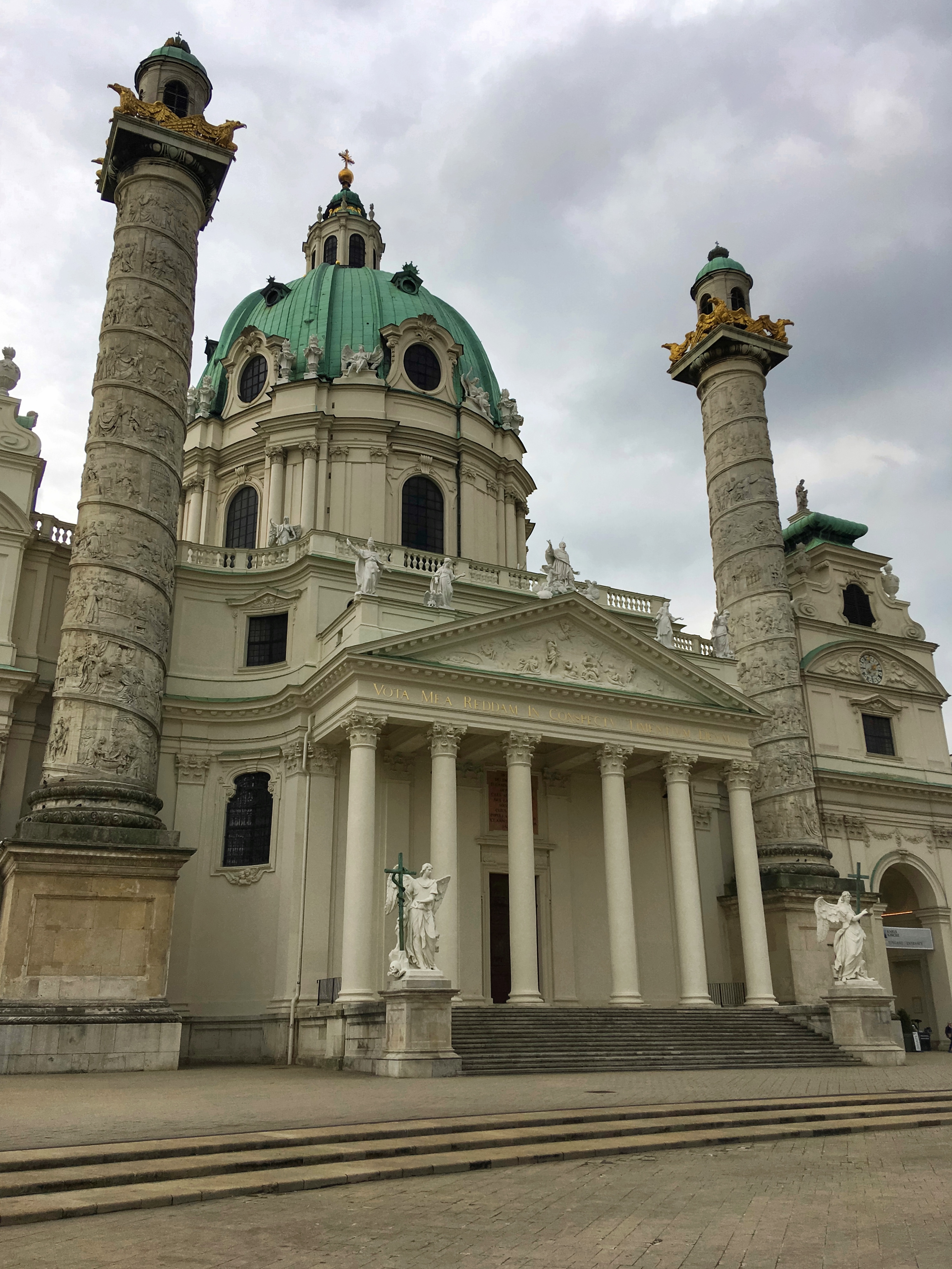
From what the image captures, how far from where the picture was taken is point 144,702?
23.2m

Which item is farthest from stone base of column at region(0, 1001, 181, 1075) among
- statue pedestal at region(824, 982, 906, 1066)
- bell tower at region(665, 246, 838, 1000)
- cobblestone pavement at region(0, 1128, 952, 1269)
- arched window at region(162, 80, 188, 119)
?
arched window at region(162, 80, 188, 119)

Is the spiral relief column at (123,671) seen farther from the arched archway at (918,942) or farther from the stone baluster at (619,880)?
the arched archway at (918,942)

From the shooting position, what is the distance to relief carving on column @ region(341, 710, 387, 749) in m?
24.2

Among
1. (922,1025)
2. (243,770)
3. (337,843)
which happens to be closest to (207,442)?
(243,770)

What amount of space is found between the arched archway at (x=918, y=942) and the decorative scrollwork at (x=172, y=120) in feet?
95.5

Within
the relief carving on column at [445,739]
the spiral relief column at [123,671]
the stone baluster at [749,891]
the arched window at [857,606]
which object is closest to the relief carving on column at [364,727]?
the relief carving on column at [445,739]

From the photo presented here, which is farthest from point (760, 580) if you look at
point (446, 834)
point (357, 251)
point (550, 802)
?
point (357, 251)

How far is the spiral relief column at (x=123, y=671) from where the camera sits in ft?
66.1

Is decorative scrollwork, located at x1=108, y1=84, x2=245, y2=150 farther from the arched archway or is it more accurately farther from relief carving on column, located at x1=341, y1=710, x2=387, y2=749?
→ the arched archway

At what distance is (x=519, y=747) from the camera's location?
25.9 m

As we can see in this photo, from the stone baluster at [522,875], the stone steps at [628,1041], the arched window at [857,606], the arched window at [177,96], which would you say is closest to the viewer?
the stone steps at [628,1041]

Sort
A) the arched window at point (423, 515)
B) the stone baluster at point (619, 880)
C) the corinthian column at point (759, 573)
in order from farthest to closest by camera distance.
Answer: the arched window at point (423, 515) < the corinthian column at point (759, 573) < the stone baluster at point (619, 880)

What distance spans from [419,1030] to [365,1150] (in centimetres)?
1010

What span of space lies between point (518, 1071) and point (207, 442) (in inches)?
1023
